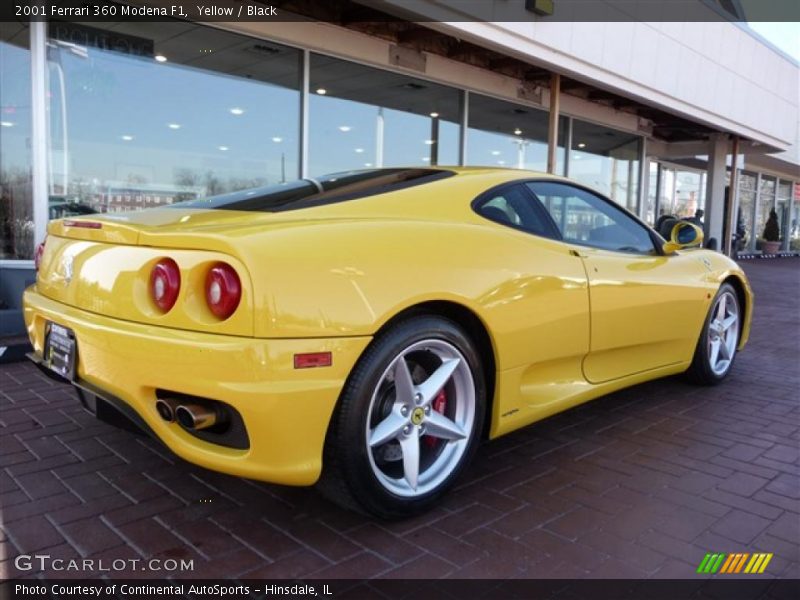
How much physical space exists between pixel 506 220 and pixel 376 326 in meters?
1.06

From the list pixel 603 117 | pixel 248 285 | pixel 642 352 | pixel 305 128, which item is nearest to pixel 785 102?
pixel 603 117

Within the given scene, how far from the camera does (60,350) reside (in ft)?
8.38

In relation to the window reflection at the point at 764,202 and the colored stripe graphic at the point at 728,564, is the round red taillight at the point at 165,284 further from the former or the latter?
the window reflection at the point at 764,202

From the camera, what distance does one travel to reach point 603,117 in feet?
40.4

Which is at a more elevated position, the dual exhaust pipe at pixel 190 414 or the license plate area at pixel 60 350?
the license plate area at pixel 60 350

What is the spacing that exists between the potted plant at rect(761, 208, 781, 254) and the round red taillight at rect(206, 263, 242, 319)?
28654 mm

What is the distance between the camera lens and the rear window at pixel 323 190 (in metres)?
2.75

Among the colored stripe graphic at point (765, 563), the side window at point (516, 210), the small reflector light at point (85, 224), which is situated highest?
the side window at point (516, 210)

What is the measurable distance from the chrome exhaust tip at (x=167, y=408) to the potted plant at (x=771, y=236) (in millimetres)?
28747

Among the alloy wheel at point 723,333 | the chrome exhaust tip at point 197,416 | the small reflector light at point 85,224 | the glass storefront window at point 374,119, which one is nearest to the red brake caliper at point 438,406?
the chrome exhaust tip at point 197,416

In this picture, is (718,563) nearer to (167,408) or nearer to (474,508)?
(474,508)

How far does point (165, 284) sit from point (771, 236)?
2895 cm

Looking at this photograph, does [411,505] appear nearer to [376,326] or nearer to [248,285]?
[376,326]

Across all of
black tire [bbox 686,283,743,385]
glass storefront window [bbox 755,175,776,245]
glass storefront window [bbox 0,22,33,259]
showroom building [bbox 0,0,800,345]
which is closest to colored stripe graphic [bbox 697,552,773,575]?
black tire [bbox 686,283,743,385]
